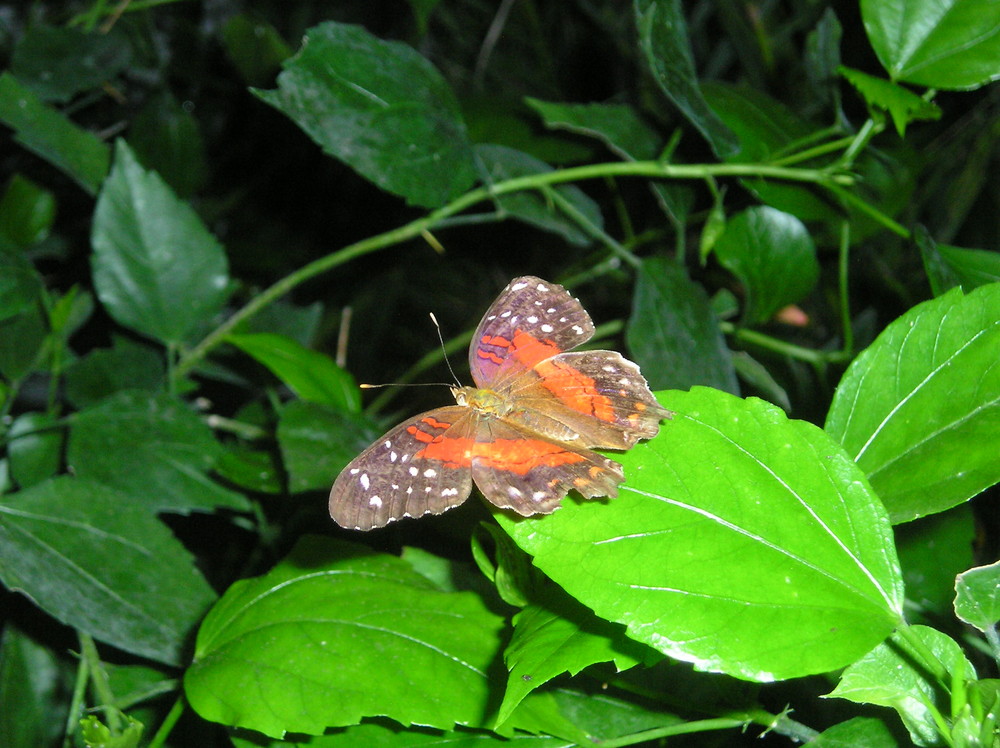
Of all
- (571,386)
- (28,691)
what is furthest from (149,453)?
(571,386)

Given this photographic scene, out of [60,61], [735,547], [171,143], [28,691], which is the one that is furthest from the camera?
[171,143]

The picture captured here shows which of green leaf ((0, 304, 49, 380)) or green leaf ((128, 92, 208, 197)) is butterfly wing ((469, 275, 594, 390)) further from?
green leaf ((128, 92, 208, 197))

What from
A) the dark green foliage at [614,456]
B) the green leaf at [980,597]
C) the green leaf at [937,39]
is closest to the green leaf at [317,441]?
the dark green foliage at [614,456]

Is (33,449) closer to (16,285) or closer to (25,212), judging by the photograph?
(16,285)

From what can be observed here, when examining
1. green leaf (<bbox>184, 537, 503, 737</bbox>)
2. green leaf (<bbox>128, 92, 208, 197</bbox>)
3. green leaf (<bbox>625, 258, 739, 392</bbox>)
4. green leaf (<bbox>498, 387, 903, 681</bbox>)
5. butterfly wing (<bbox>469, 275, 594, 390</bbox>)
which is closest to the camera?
green leaf (<bbox>498, 387, 903, 681</bbox>)

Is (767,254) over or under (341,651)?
over

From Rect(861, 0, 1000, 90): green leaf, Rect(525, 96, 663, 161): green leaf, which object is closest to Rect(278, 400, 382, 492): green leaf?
Rect(525, 96, 663, 161): green leaf

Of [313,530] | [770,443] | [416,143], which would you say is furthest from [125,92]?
[770,443]
